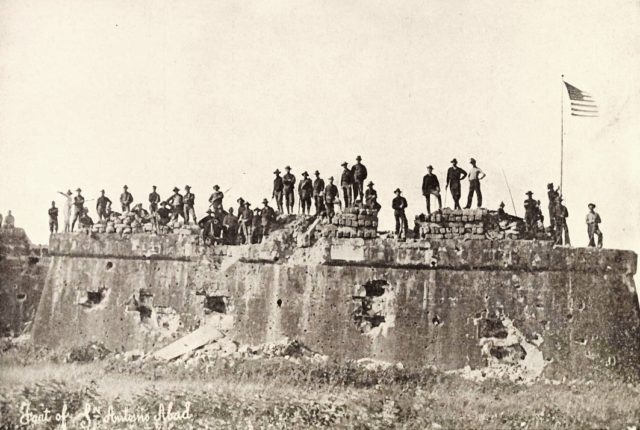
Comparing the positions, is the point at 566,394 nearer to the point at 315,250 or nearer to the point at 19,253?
the point at 315,250

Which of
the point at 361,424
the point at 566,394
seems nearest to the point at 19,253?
the point at 361,424

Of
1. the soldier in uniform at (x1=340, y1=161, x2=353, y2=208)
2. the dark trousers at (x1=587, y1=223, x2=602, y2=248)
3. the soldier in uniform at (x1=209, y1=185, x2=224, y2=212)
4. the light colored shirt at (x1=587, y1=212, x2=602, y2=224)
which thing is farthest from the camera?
the soldier in uniform at (x1=209, y1=185, x2=224, y2=212)

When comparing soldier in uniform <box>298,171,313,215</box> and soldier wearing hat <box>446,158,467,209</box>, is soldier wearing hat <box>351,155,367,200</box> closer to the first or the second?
soldier in uniform <box>298,171,313,215</box>

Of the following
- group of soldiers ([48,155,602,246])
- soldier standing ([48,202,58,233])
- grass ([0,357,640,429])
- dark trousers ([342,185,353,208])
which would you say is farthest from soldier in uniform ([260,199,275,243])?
soldier standing ([48,202,58,233])

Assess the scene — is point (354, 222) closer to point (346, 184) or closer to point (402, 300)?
point (346, 184)

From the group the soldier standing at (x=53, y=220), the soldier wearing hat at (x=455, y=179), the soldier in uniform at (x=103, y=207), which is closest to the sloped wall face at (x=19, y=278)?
the soldier standing at (x=53, y=220)
